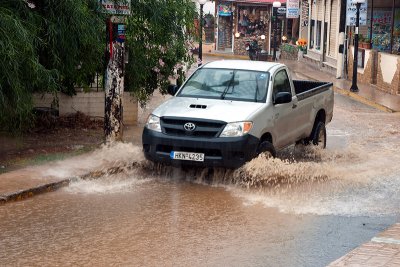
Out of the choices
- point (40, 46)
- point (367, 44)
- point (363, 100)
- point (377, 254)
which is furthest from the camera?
point (367, 44)

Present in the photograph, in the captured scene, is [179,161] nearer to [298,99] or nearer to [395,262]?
[298,99]

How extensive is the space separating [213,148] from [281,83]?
8.04ft

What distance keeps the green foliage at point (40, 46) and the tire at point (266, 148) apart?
11.1ft

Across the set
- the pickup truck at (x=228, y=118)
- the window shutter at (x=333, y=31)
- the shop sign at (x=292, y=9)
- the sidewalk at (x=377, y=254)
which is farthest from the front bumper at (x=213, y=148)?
the shop sign at (x=292, y=9)

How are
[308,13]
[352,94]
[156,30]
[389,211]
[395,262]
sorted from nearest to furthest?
[395,262]
[389,211]
[156,30]
[352,94]
[308,13]

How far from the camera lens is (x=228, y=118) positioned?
1191cm

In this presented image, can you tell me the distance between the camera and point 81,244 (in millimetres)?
8719

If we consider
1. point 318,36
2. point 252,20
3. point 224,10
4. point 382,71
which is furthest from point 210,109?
point 224,10

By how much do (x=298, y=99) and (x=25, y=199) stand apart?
522 cm

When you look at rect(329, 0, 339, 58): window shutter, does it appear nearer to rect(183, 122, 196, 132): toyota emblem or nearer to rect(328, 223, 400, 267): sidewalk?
rect(183, 122, 196, 132): toyota emblem

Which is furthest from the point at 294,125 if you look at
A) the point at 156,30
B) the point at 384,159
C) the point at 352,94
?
the point at 352,94

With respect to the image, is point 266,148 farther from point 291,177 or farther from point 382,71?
point 382,71

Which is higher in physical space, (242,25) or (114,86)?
(242,25)

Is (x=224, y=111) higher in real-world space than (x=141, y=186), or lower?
higher
